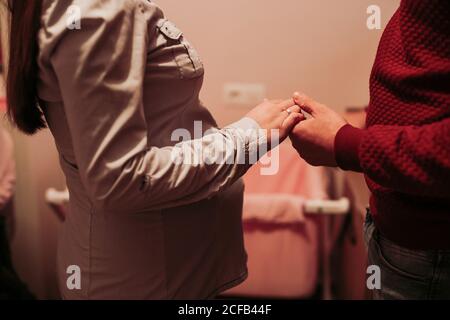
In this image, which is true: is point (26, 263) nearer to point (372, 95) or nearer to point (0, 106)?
point (0, 106)

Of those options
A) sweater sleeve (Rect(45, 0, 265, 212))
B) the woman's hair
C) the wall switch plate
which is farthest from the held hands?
the wall switch plate

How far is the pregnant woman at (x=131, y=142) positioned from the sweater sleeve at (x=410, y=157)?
0.15 m

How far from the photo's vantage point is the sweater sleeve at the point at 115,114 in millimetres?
491

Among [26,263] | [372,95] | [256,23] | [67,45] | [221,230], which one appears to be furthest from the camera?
[26,263]

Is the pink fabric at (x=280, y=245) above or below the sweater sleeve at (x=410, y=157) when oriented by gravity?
below

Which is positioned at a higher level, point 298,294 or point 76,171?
point 76,171

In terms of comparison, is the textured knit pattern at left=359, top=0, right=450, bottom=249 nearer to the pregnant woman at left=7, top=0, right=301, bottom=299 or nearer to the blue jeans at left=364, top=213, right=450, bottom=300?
the blue jeans at left=364, top=213, right=450, bottom=300

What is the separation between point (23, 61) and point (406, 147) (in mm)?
509

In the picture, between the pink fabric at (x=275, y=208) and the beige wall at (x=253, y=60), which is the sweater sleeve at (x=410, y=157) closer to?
the beige wall at (x=253, y=60)

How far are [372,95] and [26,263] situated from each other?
4.38 ft

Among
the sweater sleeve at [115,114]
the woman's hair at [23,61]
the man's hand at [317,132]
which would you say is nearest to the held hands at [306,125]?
the man's hand at [317,132]

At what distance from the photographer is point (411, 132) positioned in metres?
0.53
